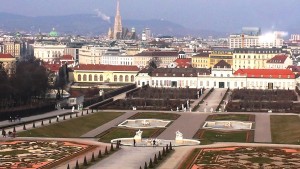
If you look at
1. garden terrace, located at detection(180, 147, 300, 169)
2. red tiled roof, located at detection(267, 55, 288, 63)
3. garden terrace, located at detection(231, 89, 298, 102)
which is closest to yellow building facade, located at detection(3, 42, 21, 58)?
red tiled roof, located at detection(267, 55, 288, 63)

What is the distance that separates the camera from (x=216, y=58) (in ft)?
470

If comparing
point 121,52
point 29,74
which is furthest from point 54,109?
point 121,52

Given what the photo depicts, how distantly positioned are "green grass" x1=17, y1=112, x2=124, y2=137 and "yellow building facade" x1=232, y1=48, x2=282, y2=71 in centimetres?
7483

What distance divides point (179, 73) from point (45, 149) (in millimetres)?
71585

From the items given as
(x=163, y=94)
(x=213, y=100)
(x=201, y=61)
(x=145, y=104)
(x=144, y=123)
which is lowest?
(x=144, y=123)

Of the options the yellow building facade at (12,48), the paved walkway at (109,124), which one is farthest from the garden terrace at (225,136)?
the yellow building facade at (12,48)

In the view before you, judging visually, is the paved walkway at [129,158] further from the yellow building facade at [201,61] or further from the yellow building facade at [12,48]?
the yellow building facade at [12,48]

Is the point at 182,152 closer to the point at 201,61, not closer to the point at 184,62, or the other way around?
the point at 184,62

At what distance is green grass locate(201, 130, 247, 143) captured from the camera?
45.5 metres

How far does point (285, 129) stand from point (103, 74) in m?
67.8

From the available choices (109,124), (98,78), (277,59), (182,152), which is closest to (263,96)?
(109,124)

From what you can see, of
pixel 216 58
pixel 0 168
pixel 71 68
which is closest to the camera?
pixel 0 168

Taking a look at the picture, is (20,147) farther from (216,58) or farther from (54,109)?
(216,58)

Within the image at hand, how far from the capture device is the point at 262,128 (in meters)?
53.0
